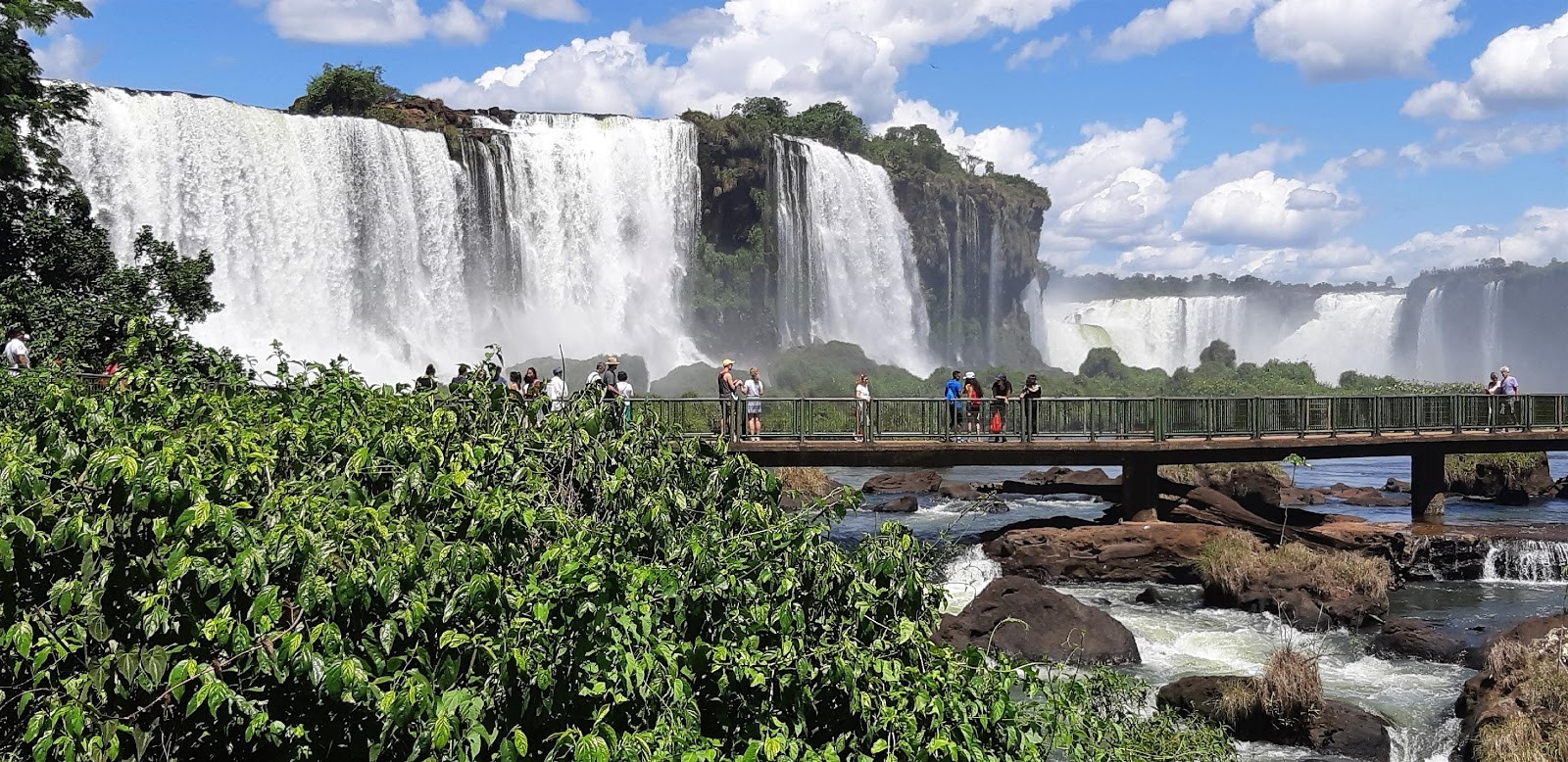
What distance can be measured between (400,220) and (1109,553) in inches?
1048

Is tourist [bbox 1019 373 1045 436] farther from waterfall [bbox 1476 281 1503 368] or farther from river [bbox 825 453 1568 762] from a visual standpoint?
waterfall [bbox 1476 281 1503 368]

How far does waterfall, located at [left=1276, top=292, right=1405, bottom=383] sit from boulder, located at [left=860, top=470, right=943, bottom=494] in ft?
210

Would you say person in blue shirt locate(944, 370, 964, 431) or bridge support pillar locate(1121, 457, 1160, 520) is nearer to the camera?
person in blue shirt locate(944, 370, 964, 431)

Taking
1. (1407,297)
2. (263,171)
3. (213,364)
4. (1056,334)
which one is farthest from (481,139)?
(1407,297)

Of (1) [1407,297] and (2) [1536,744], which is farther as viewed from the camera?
(1) [1407,297]

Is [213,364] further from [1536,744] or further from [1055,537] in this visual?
[1055,537]

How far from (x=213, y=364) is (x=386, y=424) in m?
2.00

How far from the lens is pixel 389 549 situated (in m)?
4.76

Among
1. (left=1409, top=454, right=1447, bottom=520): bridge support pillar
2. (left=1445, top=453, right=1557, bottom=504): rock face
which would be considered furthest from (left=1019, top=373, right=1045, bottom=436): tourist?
(left=1445, top=453, right=1557, bottom=504): rock face

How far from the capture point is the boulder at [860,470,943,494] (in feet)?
103

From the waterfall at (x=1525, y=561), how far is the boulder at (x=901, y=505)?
35.4 feet

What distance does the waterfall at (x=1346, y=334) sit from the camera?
88750 mm

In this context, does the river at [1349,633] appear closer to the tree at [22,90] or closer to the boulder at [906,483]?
the boulder at [906,483]

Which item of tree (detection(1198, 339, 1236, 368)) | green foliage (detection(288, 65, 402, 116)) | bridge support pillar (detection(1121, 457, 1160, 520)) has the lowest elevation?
bridge support pillar (detection(1121, 457, 1160, 520))
